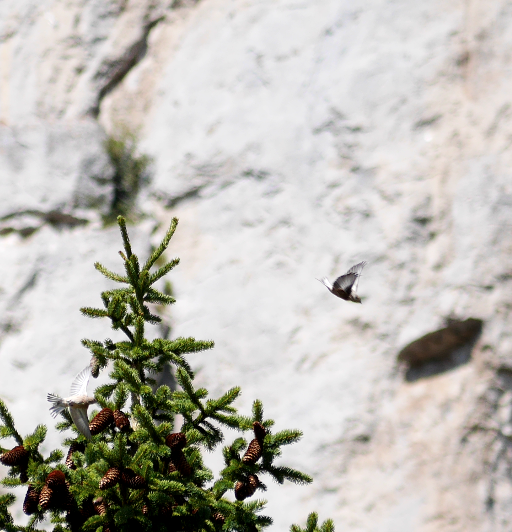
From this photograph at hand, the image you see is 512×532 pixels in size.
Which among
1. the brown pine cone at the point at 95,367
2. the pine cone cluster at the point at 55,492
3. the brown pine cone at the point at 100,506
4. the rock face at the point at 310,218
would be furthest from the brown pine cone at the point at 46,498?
the rock face at the point at 310,218

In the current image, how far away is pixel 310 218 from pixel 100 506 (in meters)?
2.05

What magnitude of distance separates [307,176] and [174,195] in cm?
85

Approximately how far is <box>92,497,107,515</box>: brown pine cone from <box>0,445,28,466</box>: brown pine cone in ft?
0.80

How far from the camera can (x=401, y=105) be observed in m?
3.15

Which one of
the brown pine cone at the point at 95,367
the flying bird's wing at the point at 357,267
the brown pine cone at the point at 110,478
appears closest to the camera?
the brown pine cone at the point at 110,478

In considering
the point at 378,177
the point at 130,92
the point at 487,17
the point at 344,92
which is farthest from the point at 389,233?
the point at 130,92

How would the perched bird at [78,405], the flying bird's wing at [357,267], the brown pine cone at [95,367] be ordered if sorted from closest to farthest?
the perched bird at [78,405] → the brown pine cone at [95,367] → the flying bird's wing at [357,267]

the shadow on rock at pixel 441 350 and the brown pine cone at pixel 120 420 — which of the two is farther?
the shadow on rock at pixel 441 350

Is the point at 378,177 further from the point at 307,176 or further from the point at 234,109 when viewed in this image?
the point at 234,109

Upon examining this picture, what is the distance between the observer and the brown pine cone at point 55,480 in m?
1.44

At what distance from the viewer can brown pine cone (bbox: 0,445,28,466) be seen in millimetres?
1567

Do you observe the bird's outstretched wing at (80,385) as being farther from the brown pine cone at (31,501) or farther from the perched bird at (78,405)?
the brown pine cone at (31,501)

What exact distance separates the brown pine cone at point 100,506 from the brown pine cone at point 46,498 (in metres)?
0.12

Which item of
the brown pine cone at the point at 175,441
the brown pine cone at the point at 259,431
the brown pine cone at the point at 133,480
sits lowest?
the brown pine cone at the point at 259,431
